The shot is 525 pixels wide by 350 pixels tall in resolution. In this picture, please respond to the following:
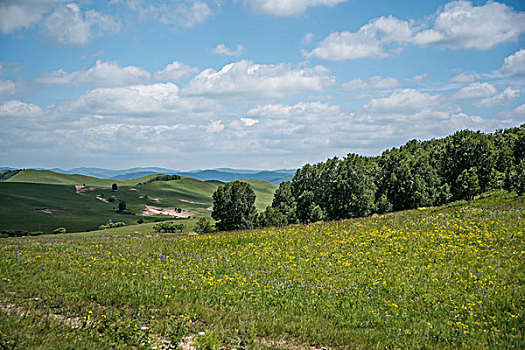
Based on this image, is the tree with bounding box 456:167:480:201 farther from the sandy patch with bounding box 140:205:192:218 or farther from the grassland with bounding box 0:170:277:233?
the sandy patch with bounding box 140:205:192:218

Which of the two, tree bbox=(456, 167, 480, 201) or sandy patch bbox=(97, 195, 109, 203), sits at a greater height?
tree bbox=(456, 167, 480, 201)

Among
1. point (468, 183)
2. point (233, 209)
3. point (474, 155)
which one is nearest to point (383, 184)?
point (474, 155)

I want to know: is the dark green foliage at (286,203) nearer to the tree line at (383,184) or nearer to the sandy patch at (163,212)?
the tree line at (383,184)

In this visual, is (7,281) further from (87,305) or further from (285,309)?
(285,309)

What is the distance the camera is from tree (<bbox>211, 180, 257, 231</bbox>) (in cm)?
7988

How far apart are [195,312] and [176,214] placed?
170328 millimetres

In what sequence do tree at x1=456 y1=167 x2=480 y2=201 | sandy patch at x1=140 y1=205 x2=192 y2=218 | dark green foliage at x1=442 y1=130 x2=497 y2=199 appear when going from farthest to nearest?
sandy patch at x1=140 y1=205 x2=192 y2=218 < dark green foliage at x1=442 y1=130 x2=497 y2=199 < tree at x1=456 y1=167 x2=480 y2=201

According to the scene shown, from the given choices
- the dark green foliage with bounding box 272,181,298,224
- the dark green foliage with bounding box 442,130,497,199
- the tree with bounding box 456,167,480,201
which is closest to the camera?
the tree with bounding box 456,167,480,201

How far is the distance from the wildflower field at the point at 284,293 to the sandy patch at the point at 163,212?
157512mm

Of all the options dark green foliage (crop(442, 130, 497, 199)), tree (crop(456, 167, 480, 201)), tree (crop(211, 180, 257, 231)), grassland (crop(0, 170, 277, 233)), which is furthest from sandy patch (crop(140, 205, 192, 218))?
tree (crop(456, 167, 480, 201))

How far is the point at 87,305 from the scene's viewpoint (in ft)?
31.0

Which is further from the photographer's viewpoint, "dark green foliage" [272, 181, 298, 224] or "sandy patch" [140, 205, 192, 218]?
"sandy patch" [140, 205, 192, 218]

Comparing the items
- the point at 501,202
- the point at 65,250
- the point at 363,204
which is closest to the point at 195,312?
the point at 65,250

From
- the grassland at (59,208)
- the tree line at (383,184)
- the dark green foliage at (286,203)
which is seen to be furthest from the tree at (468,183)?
the grassland at (59,208)
